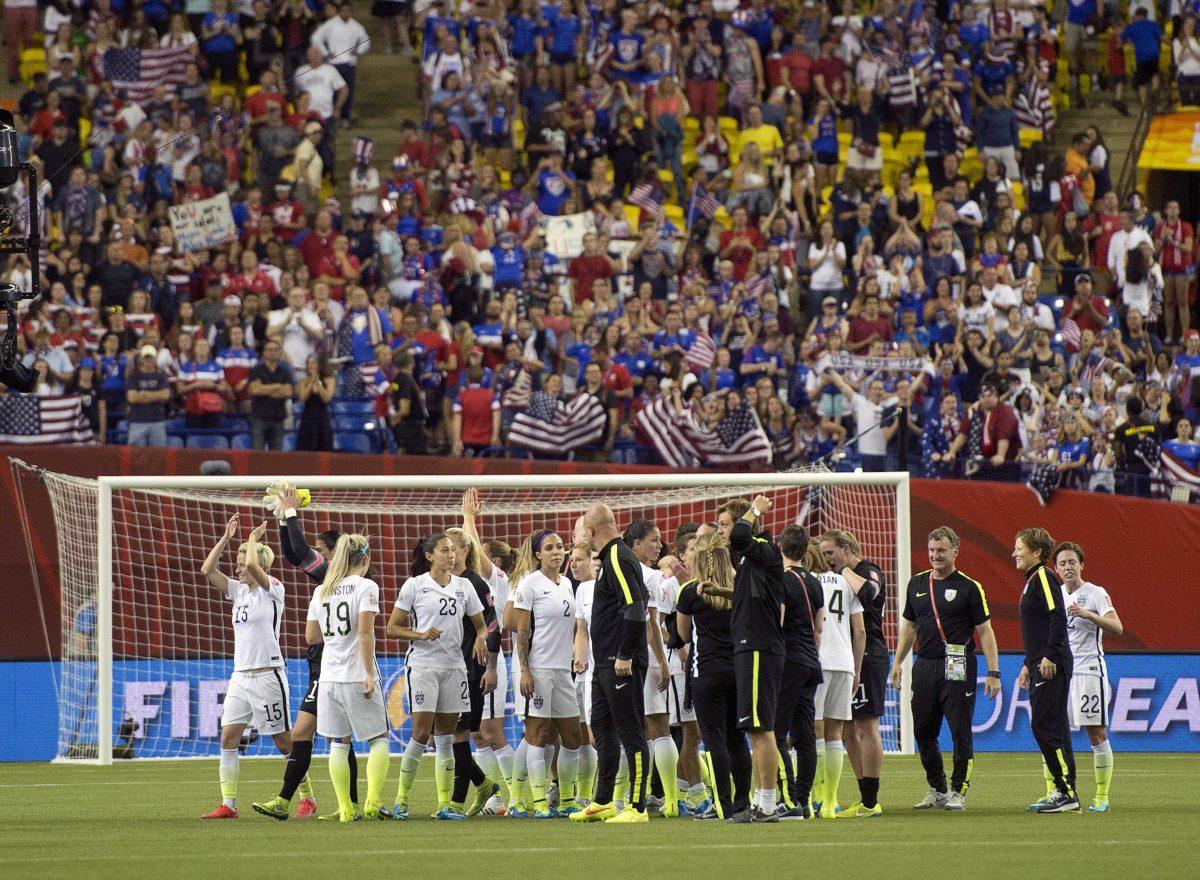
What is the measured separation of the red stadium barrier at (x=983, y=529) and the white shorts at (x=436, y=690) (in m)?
8.15

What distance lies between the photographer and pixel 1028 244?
→ 2575 cm

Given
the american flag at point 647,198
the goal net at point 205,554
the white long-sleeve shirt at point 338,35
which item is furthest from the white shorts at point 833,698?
the white long-sleeve shirt at point 338,35

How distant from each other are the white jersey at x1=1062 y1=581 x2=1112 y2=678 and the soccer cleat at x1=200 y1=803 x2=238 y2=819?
20.5 feet

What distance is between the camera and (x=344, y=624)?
43.3 ft

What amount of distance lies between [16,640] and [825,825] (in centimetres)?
1165

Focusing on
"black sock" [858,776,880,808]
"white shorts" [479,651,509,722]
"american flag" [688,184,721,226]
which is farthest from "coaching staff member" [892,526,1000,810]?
"american flag" [688,184,721,226]

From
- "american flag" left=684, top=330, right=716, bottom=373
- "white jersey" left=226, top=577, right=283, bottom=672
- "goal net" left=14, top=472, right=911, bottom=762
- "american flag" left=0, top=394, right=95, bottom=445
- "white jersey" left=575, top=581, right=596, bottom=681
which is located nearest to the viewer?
"white jersey" left=575, top=581, right=596, bottom=681

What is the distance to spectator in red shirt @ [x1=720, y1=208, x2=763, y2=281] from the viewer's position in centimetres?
2553

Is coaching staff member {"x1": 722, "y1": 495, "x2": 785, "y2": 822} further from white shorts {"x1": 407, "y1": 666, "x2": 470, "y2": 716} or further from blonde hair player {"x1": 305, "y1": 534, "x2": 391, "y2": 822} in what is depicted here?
blonde hair player {"x1": 305, "y1": 534, "x2": 391, "y2": 822}

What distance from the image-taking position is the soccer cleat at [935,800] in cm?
1422

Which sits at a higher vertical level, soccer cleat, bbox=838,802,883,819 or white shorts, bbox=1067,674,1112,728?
white shorts, bbox=1067,674,1112,728

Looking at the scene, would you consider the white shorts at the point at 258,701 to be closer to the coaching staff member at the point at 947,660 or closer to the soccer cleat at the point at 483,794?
the soccer cleat at the point at 483,794

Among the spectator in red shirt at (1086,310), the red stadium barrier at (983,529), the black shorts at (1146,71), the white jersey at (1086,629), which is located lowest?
the white jersey at (1086,629)

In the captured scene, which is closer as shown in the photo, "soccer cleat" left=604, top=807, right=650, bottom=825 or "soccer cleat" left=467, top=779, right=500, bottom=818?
"soccer cleat" left=604, top=807, right=650, bottom=825
